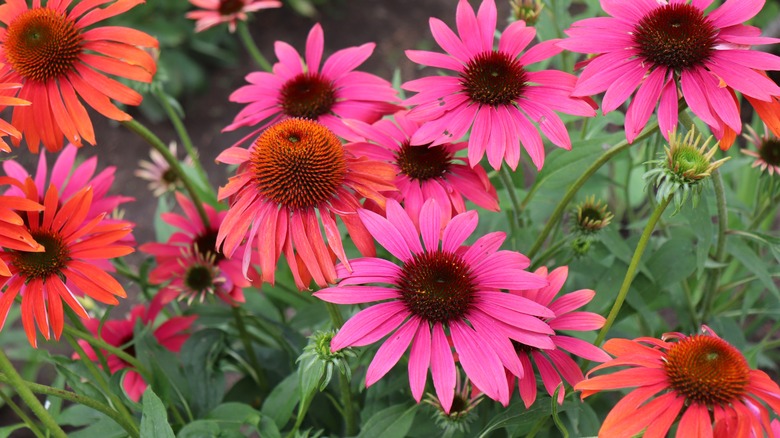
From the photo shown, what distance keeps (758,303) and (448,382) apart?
43.6 inches

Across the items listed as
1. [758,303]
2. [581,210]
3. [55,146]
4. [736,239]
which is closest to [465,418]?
[581,210]

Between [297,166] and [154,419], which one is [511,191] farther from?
[154,419]

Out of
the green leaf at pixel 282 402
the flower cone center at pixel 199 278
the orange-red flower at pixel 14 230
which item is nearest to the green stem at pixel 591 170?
the green leaf at pixel 282 402

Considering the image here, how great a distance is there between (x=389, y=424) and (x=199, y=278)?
417mm

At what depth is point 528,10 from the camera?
4.09 feet

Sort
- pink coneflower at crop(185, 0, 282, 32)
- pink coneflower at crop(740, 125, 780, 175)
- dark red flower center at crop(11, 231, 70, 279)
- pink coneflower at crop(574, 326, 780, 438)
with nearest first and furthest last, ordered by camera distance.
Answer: pink coneflower at crop(574, 326, 780, 438), dark red flower center at crop(11, 231, 70, 279), pink coneflower at crop(740, 125, 780, 175), pink coneflower at crop(185, 0, 282, 32)

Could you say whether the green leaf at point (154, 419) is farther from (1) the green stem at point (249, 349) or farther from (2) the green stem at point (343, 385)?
(1) the green stem at point (249, 349)

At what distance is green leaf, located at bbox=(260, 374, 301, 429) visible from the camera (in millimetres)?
1129

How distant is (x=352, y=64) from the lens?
116cm

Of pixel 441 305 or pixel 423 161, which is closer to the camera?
pixel 441 305

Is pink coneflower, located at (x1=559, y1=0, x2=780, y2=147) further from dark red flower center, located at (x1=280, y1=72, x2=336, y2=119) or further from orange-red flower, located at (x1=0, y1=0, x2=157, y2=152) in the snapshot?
orange-red flower, located at (x1=0, y1=0, x2=157, y2=152)

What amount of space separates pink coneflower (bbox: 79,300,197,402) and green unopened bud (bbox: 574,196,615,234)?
0.69m

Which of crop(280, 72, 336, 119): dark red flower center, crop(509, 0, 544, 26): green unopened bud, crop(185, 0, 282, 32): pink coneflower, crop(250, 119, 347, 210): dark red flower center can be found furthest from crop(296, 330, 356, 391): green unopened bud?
crop(185, 0, 282, 32): pink coneflower

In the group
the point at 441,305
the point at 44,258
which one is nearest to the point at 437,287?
the point at 441,305
